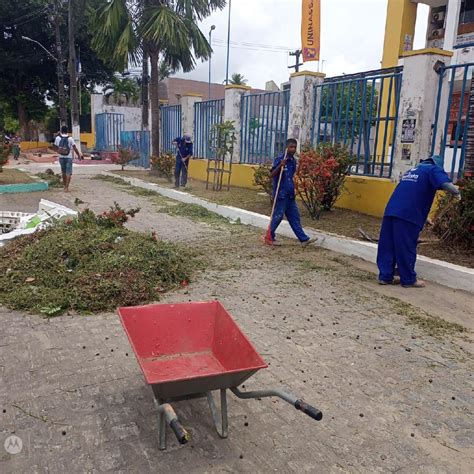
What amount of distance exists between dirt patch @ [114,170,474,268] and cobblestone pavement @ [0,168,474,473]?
105cm

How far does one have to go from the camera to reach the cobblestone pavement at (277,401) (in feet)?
8.29

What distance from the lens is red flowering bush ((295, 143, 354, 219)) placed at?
7.84 metres

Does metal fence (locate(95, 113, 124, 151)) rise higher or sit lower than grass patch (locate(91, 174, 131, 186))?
higher

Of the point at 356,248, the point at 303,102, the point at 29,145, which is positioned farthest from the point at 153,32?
the point at 29,145

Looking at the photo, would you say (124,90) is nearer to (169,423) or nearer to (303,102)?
(303,102)

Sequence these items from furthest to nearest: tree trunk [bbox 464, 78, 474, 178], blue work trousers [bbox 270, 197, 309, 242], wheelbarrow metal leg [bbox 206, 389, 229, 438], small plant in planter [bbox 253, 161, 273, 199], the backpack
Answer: the backpack
small plant in planter [bbox 253, 161, 273, 199]
blue work trousers [bbox 270, 197, 309, 242]
tree trunk [bbox 464, 78, 474, 178]
wheelbarrow metal leg [bbox 206, 389, 229, 438]

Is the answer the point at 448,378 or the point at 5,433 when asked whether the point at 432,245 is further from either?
the point at 5,433

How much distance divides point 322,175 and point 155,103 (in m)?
11.1

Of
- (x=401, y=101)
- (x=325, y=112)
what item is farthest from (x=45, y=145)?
(x=401, y=101)

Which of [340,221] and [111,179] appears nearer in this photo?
[340,221]

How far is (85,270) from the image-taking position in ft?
16.4

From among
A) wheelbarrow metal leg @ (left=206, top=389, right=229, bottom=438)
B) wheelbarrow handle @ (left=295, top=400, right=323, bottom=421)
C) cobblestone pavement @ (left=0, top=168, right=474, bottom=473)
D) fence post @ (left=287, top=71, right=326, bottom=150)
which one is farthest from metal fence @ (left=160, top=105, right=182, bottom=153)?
wheelbarrow handle @ (left=295, top=400, right=323, bottom=421)

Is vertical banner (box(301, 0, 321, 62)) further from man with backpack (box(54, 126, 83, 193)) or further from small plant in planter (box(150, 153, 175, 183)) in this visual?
man with backpack (box(54, 126, 83, 193))

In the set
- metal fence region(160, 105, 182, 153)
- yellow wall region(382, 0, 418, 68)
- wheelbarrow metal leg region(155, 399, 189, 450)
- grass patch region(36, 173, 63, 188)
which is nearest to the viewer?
wheelbarrow metal leg region(155, 399, 189, 450)
